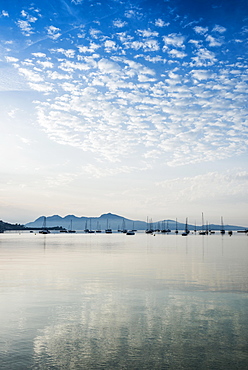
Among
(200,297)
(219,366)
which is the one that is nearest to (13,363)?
(219,366)

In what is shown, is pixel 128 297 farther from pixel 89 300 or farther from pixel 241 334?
pixel 241 334

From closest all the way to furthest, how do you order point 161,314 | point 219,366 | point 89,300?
point 219,366
point 161,314
point 89,300

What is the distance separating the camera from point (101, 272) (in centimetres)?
3453

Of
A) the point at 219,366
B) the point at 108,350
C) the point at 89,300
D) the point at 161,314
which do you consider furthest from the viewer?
the point at 89,300

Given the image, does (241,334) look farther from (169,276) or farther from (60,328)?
(169,276)

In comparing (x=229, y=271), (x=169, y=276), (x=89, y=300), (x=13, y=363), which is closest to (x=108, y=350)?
(x=13, y=363)

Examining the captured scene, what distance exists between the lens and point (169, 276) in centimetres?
3195

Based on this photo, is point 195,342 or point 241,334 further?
point 241,334

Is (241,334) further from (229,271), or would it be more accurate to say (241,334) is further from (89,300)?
(229,271)

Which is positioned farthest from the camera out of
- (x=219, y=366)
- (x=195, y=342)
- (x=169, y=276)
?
(x=169, y=276)

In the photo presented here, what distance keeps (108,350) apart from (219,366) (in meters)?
3.82

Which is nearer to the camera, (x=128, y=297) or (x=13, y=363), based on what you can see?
(x=13, y=363)

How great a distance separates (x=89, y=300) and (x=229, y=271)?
18.8 meters

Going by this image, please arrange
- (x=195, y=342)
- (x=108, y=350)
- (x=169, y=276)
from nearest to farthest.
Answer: (x=108, y=350) → (x=195, y=342) → (x=169, y=276)
